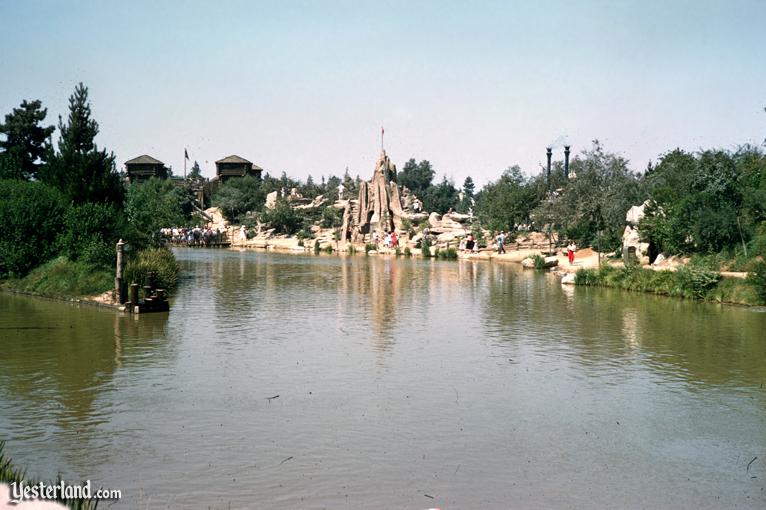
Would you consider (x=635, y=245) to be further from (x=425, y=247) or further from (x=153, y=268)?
(x=153, y=268)

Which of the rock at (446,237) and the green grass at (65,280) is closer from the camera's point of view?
the green grass at (65,280)

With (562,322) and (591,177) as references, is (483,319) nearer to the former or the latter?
(562,322)

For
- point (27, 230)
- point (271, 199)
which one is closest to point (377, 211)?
point (271, 199)

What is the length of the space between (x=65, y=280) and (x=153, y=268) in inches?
158

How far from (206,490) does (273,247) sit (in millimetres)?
72525

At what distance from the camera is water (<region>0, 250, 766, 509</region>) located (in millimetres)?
11094

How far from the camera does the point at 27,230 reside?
3269 cm

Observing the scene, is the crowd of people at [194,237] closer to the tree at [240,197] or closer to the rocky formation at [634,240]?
the tree at [240,197]

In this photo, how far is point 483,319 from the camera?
91.0 ft

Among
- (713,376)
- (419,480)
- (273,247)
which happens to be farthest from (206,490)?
(273,247)

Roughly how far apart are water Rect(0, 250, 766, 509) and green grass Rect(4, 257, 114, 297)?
1455mm

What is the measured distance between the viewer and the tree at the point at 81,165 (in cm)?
3453

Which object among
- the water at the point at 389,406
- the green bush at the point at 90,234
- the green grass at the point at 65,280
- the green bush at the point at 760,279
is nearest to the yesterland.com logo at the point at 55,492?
the water at the point at 389,406

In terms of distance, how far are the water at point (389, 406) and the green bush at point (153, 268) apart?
225cm
